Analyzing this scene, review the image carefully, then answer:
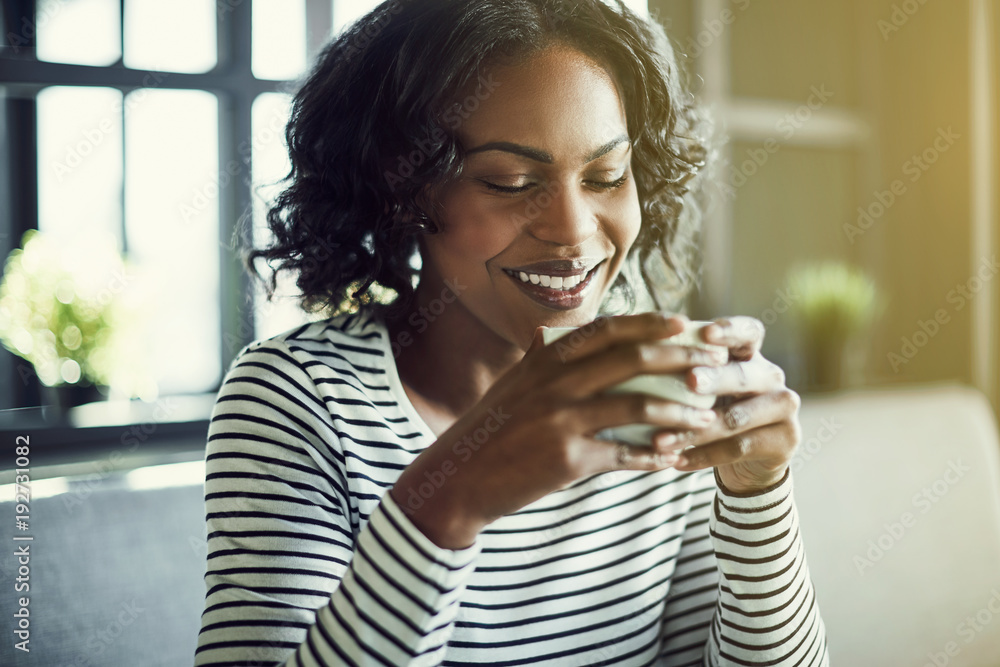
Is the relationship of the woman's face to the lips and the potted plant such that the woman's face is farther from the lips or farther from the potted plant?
the potted plant

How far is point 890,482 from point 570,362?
1234 mm

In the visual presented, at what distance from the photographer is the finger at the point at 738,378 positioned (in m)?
0.57

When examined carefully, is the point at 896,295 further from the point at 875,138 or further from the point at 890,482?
the point at 890,482

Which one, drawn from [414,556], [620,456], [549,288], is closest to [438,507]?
[414,556]

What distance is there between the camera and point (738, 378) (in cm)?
62

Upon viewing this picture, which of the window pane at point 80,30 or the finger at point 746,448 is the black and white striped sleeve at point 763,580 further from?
the window pane at point 80,30

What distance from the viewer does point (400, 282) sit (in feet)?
3.58

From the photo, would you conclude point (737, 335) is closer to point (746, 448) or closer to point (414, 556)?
point (746, 448)

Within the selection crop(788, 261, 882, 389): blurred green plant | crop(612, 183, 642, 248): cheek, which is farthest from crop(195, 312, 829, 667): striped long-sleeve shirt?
crop(788, 261, 882, 389): blurred green plant

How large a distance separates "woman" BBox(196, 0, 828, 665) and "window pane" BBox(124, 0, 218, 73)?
3.68 ft

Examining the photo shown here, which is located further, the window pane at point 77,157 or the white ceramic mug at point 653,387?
the window pane at point 77,157

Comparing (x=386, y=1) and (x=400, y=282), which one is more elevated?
(x=386, y=1)

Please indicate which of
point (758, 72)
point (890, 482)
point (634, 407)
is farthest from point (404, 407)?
point (758, 72)

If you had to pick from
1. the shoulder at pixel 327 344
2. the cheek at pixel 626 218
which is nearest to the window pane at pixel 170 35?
the shoulder at pixel 327 344
